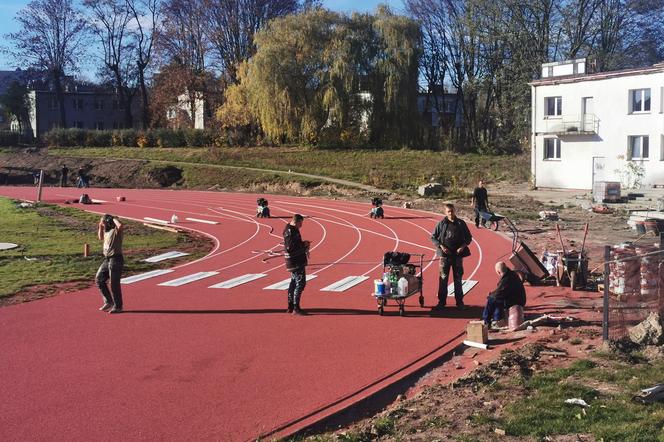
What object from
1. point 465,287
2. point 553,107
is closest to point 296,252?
point 465,287

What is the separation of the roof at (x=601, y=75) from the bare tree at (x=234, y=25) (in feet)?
108

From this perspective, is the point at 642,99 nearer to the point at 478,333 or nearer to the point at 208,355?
the point at 478,333

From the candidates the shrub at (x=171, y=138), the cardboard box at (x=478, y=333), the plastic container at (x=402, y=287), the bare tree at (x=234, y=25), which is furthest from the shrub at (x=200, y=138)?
the cardboard box at (x=478, y=333)

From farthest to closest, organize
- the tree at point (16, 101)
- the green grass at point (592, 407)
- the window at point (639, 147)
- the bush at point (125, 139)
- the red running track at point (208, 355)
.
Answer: the tree at point (16, 101) < the bush at point (125, 139) < the window at point (639, 147) < the red running track at point (208, 355) < the green grass at point (592, 407)

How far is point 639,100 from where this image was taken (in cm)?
4041

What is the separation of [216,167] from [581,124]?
2941 cm

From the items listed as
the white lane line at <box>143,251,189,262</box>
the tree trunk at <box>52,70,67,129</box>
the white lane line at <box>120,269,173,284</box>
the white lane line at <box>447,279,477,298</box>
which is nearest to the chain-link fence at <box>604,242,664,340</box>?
the white lane line at <box>447,279,477,298</box>

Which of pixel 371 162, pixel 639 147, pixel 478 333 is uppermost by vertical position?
pixel 639 147

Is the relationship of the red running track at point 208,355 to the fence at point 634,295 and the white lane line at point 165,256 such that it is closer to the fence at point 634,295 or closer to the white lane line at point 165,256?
the white lane line at point 165,256

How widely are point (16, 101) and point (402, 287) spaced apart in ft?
257

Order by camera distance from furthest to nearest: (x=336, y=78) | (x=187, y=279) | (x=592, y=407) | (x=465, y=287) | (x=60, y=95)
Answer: (x=60, y=95) → (x=336, y=78) → (x=187, y=279) → (x=465, y=287) → (x=592, y=407)

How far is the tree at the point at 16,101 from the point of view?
256 ft

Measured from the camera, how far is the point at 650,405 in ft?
23.6

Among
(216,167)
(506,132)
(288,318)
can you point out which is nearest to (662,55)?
(506,132)
